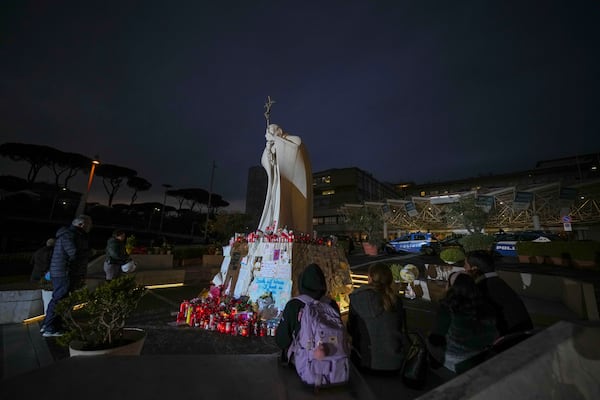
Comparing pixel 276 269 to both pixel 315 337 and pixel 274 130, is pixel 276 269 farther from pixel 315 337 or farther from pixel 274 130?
pixel 274 130

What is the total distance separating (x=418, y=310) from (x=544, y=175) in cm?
5821

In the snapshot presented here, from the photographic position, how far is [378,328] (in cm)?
234

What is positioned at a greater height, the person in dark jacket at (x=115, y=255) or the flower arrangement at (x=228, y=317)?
the person in dark jacket at (x=115, y=255)

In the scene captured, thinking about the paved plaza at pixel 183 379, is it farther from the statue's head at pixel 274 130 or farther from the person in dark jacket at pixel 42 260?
the statue's head at pixel 274 130

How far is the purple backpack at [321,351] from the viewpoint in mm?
1974

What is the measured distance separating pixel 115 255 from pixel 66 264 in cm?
124

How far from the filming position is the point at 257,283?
6137 millimetres

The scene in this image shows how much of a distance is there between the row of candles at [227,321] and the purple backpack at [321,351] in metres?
3.55

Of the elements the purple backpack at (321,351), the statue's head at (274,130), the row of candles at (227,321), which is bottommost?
the row of candles at (227,321)

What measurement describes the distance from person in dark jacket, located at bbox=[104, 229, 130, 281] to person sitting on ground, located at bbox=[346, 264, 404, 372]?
18.5 ft

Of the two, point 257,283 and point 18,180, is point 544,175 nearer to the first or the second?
point 257,283

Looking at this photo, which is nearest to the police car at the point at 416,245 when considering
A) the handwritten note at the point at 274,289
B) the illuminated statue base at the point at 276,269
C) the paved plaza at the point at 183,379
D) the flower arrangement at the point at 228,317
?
the illuminated statue base at the point at 276,269

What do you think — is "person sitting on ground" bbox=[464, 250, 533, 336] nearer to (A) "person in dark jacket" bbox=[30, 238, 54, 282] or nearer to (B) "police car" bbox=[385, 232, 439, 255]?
(A) "person in dark jacket" bbox=[30, 238, 54, 282]

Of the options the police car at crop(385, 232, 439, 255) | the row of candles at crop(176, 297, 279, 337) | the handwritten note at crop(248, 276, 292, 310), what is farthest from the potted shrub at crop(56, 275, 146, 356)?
the police car at crop(385, 232, 439, 255)
